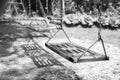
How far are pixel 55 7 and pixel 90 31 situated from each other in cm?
385

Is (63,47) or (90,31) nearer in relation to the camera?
(63,47)

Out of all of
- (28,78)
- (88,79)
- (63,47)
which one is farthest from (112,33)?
(28,78)

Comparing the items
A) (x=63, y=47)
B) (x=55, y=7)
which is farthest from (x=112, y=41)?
(x=55, y=7)

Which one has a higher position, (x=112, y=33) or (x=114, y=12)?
(x=114, y=12)

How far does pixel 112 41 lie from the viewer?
162 inches

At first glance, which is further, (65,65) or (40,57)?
(40,57)

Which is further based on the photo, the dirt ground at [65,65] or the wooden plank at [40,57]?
the wooden plank at [40,57]

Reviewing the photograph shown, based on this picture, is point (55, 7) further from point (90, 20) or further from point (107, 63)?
point (107, 63)

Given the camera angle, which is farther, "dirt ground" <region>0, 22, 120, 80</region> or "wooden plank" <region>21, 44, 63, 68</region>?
"wooden plank" <region>21, 44, 63, 68</region>

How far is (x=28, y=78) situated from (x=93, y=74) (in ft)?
2.83

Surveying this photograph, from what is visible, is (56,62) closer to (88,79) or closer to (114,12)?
(88,79)

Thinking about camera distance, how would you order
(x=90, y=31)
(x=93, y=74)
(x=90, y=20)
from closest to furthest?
1. (x=93, y=74)
2. (x=90, y=31)
3. (x=90, y=20)

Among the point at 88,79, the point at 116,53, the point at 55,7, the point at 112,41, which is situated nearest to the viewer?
the point at 88,79

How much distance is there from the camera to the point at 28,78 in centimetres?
203
